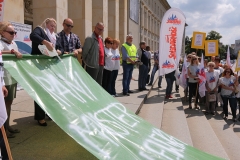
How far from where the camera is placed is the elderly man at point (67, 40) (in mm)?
4047

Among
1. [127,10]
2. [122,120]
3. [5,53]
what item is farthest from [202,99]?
[127,10]

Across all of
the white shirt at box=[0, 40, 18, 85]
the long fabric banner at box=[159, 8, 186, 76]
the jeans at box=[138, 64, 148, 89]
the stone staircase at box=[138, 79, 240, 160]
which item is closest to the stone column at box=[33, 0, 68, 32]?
the jeans at box=[138, 64, 148, 89]

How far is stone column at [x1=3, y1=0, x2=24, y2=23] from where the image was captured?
22.1 feet

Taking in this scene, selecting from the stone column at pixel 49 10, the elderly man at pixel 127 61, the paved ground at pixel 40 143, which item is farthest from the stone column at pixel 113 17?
the paved ground at pixel 40 143

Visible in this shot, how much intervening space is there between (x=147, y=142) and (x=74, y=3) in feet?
33.3

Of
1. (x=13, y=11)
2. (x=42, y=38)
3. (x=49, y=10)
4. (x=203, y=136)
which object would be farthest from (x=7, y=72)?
(x=49, y=10)

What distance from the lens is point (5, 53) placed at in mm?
2861

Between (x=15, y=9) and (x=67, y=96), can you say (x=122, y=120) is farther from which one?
(x=15, y=9)

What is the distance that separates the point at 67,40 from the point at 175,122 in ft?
9.36

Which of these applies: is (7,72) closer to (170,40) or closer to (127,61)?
(127,61)

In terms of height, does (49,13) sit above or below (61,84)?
above

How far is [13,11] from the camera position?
6996 mm

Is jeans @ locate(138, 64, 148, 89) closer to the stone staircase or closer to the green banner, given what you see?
the stone staircase

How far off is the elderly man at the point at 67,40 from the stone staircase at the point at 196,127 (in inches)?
83.2
